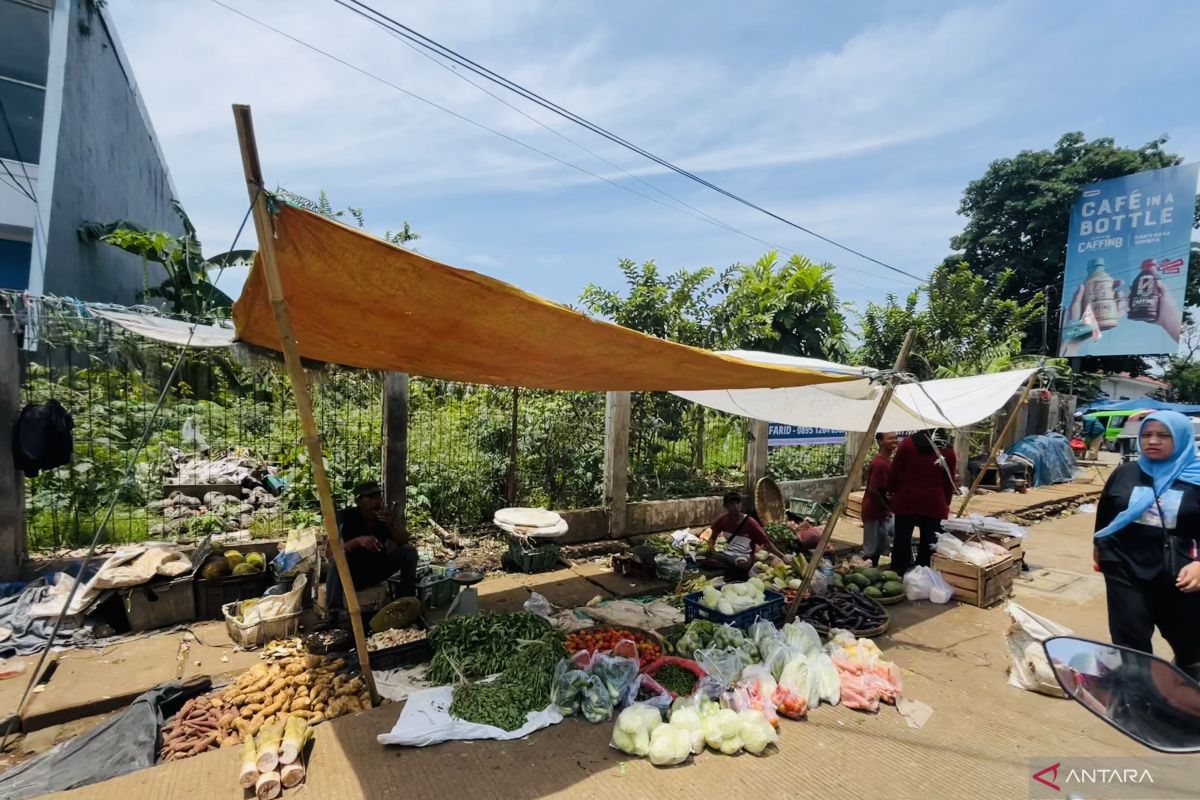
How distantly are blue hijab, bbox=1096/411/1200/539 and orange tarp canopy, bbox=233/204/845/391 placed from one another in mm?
1869

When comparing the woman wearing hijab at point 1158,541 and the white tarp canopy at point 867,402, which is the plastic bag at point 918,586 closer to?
the white tarp canopy at point 867,402

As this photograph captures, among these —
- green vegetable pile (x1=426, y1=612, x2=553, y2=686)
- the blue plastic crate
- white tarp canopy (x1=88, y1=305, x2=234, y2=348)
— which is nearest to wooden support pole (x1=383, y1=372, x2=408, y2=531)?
white tarp canopy (x1=88, y1=305, x2=234, y2=348)

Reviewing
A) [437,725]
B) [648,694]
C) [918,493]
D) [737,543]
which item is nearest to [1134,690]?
[648,694]

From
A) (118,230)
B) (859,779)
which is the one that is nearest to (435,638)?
(859,779)

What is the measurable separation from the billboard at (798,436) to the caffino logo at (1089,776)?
250 inches

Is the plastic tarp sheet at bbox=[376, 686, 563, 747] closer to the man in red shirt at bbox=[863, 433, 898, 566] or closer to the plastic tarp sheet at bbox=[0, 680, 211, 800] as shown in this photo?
the plastic tarp sheet at bbox=[0, 680, 211, 800]

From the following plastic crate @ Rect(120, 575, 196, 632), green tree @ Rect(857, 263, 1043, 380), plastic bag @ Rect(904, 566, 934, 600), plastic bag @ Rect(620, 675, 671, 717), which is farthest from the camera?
green tree @ Rect(857, 263, 1043, 380)

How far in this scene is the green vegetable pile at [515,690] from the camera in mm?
3350

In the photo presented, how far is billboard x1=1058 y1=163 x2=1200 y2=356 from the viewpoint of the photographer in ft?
70.2

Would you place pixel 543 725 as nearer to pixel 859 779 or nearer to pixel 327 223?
pixel 859 779

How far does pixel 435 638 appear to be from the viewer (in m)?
4.14

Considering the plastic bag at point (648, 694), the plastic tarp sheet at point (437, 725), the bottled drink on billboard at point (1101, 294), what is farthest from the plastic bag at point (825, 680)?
the bottled drink on billboard at point (1101, 294)

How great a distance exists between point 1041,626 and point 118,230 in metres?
14.3

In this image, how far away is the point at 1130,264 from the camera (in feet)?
74.2
